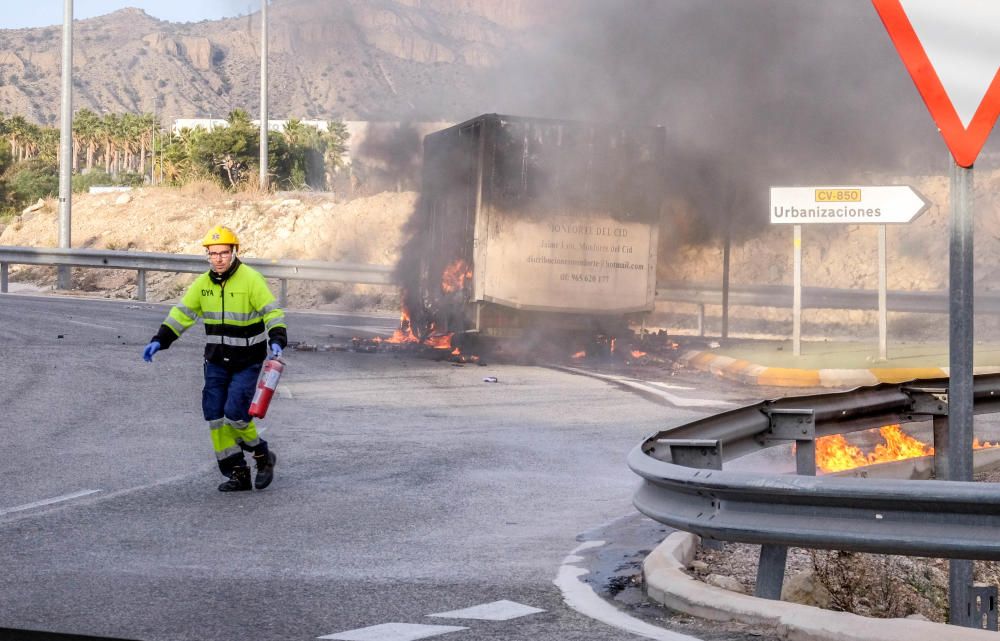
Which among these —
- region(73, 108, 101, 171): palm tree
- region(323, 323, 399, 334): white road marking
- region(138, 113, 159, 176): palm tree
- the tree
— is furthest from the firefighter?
region(138, 113, 159, 176): palm tree

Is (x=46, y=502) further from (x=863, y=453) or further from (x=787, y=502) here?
(x=863, y=453)

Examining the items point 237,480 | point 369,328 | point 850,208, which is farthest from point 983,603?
point 369,328

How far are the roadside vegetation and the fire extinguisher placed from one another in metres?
36.2

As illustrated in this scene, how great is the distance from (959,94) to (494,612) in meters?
2.53

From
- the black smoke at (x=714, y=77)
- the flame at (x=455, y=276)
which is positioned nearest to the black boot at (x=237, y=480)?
the flame at (x=455, y=276)

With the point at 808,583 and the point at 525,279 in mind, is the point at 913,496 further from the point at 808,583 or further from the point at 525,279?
the point at 525,279

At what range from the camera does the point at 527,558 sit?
6438mm

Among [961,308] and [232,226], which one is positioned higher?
[232,226]

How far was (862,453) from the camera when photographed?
1020 centimetres

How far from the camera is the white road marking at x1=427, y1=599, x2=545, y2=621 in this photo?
5.14 meters

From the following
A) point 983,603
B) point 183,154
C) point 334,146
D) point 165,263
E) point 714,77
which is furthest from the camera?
point 183,154

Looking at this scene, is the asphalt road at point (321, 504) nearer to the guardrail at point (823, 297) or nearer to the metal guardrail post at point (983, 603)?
the metal guardrail post at point (983, 603)

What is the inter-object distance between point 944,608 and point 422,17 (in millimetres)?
26318

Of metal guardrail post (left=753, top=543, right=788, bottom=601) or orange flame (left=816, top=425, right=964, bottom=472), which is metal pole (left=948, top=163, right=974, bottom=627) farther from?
orange flame (left=816, top=425, right=964, bottom=472)
